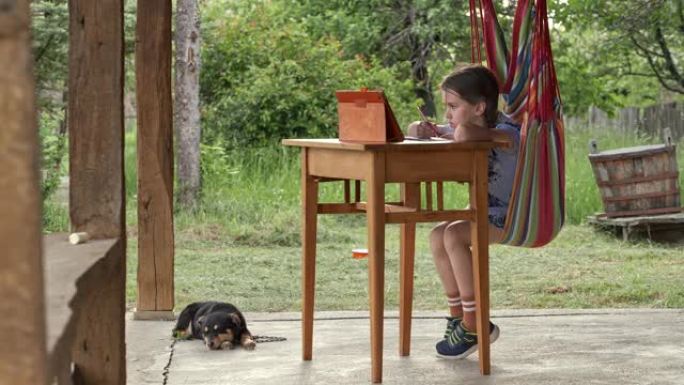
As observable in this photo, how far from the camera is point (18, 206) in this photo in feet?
5.62

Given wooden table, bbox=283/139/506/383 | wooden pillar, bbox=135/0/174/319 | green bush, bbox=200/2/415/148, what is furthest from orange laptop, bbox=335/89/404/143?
green bush, bbox=200/2/415/148

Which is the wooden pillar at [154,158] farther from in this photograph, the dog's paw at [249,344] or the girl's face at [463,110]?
the girl's face at [463,110]

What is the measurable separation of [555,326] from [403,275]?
1.03 metres

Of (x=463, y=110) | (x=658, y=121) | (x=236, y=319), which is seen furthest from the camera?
(x=658, y=121)

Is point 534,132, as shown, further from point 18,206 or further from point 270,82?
point 270,82

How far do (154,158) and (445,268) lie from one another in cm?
175

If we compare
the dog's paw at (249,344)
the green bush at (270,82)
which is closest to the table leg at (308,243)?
the dog's paw at (249,344)

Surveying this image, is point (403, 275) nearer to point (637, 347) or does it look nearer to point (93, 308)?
point (637, 347)

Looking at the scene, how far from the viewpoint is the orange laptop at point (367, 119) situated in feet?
15.8

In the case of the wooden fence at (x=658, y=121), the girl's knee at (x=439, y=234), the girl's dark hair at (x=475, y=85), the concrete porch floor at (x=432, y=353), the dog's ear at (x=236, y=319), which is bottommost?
the concrete porch floor at (x=432, y=353)

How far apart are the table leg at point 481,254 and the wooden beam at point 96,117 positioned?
1.57 meters

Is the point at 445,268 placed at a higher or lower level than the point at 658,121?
lower

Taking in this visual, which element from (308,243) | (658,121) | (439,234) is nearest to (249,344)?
(308,243)

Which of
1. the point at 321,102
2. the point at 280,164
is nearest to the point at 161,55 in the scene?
the point at 280,164
